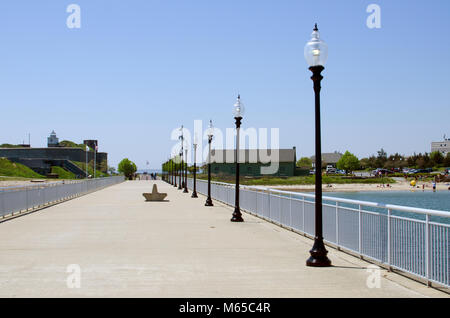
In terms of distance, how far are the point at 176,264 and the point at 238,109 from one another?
9931 millimetres

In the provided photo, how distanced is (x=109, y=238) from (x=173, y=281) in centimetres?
564

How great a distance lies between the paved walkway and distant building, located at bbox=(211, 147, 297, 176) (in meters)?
97.9

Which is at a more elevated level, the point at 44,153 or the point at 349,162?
the point at 44,153

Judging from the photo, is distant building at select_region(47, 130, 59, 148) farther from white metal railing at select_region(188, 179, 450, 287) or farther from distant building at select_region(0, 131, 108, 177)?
white metal railing at select_region(188, 179, 450, 287)

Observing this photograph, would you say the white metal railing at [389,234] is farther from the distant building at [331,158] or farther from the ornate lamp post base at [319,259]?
the distant building at [331,158]

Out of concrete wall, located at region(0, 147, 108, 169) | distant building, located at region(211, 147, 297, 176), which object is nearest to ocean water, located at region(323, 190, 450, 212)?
distant building, located at region(211, 147, 297, 176)

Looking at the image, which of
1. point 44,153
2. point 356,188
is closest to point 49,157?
point 44,153

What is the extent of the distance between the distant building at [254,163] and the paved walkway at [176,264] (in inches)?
3853

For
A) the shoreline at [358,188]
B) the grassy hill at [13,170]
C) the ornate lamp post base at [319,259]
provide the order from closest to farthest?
the ornate lamp post base at [319,259]
the shoreline at [358,188]
the grassy hill at [13,170]

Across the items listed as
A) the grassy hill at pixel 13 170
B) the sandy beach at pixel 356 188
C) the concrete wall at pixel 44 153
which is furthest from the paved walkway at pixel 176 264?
the concrete wall at pixel 44 153

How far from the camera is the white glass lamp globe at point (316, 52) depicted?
31.1 ft

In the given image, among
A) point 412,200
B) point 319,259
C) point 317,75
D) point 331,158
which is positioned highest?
point 331,158

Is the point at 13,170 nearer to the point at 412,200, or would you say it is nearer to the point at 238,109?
the point at 412,200

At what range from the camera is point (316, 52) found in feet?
31.1
